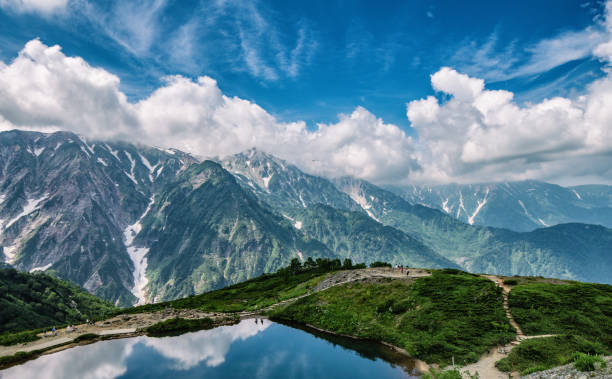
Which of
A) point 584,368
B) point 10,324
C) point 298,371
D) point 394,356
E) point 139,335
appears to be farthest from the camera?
point 10,324

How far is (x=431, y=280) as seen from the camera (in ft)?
265

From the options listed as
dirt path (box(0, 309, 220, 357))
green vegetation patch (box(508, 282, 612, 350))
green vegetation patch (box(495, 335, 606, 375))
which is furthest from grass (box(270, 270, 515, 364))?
dirt path (box(0, 309, 220, 357))

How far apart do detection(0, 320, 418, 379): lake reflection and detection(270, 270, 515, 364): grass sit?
6056 mm

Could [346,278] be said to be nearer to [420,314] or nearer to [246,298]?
[420,314]

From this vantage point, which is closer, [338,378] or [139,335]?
[338,378]

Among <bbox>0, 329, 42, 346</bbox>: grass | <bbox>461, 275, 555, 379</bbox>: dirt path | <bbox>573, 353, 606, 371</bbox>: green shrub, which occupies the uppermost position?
<bbox>0, 329, 42, 346</bbox>: grass

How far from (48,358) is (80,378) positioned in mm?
15972

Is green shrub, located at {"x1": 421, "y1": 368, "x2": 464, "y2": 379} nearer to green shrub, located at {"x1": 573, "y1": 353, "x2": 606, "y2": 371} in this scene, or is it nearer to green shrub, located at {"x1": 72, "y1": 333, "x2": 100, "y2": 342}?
green shrub, located at {"x1": 573, "y1": 353, "x2": 606, "y2": 371}

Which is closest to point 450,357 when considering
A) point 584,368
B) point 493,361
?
point 493,361

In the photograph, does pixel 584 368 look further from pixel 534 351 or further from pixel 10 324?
pixel 10 324

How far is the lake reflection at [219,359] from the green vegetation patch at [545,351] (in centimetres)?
1470

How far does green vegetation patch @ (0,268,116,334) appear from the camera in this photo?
3907 inches

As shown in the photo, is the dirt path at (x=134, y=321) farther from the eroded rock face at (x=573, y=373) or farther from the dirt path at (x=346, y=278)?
the eroded rock face at (x=573, y=373)

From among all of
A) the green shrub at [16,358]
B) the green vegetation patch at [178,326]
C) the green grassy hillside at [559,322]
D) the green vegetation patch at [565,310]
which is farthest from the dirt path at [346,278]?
the green shrub at [16,358]
